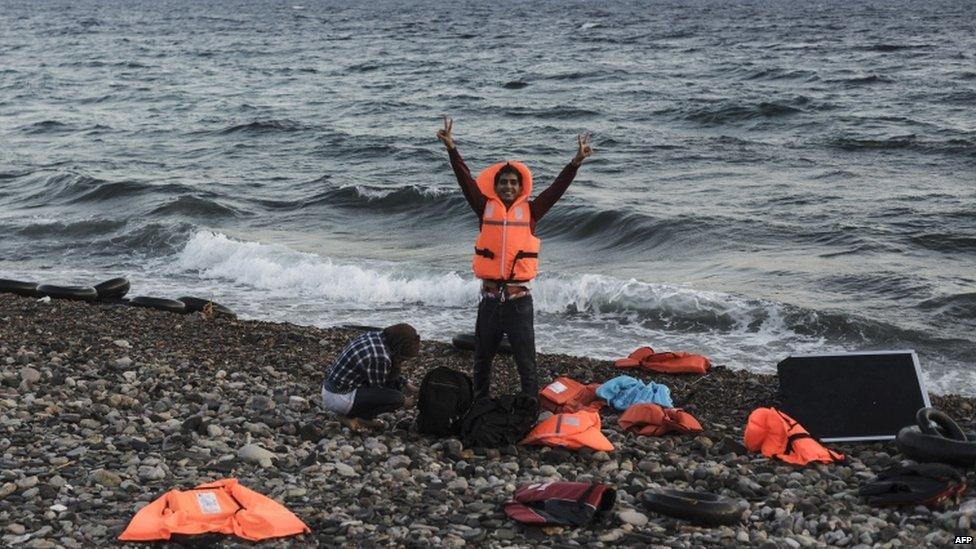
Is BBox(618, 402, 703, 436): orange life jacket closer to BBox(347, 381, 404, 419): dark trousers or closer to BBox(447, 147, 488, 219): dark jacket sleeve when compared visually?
BBox(347, 381, 404, 419): dark trousers

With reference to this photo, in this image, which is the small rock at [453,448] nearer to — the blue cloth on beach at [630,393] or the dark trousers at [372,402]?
the dark trousers at [372,402]

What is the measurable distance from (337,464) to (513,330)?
6.57 ft

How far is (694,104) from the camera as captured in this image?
1407 inches

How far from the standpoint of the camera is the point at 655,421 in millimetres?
10406

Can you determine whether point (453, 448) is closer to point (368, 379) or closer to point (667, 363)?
point (368, 379)

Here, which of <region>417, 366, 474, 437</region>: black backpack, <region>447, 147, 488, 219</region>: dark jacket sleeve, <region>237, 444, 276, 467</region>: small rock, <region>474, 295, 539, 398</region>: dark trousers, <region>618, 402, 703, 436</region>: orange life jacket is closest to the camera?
<region>237, 444, 276, 467</region>: small rock

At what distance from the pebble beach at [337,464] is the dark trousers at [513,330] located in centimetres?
87

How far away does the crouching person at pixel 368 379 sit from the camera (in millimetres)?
10203

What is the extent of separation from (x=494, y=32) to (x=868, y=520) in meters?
65.3

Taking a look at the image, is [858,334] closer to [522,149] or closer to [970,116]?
[522,149]

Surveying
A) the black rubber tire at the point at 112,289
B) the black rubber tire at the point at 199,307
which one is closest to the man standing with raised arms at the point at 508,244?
the black rubber tire at the point at 199,307

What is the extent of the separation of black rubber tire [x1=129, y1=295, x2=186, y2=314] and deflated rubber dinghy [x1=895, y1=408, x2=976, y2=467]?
922cm

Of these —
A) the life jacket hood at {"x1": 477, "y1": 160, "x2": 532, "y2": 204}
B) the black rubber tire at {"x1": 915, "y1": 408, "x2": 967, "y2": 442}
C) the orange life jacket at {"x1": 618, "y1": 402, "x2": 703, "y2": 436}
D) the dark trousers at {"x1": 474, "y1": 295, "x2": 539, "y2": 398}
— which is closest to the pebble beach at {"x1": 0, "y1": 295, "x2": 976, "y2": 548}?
the orange life jacket at {"x1": 618, "y1": 402, "x2": 703, "y2": 436}

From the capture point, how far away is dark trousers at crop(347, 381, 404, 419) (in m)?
10.2
